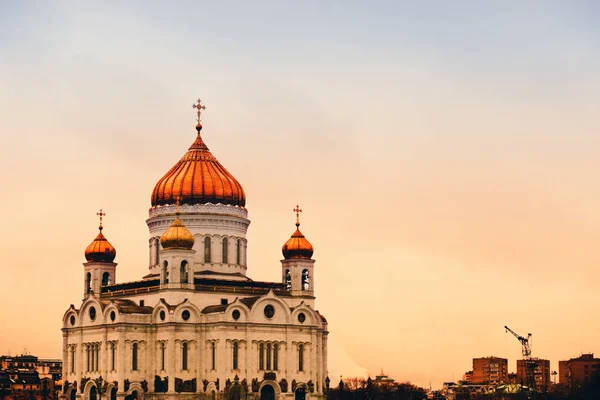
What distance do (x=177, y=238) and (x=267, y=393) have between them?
12024mm

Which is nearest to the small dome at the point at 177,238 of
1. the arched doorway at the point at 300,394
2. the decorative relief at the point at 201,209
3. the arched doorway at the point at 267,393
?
the decorative relief at the point at 201,209

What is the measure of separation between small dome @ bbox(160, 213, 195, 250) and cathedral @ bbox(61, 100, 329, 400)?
67 mm

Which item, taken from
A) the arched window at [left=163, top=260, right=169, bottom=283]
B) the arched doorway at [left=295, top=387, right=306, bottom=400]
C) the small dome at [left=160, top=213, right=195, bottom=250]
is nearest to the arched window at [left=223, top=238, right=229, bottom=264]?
the small dome at [left=160, top=213, right=195, bottom=250]

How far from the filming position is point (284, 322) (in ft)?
321

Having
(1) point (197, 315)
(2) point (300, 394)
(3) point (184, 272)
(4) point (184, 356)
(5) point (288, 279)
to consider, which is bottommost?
(2) point (300, 394)

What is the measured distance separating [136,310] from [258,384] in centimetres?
961

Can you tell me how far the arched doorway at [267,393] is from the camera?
96125 millimetres

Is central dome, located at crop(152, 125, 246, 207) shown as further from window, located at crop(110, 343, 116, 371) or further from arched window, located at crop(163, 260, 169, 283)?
window, located at crop(110, 343, 116, 371)

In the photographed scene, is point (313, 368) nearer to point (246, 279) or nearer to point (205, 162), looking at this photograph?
point (246, 279)

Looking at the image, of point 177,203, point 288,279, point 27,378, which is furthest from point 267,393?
point 27,378

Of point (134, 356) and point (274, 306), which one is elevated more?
point (274, 306)

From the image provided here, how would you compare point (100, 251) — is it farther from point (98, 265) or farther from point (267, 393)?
point (267, 393)

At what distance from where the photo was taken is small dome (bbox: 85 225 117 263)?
105 meters

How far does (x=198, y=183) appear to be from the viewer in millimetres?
102000
